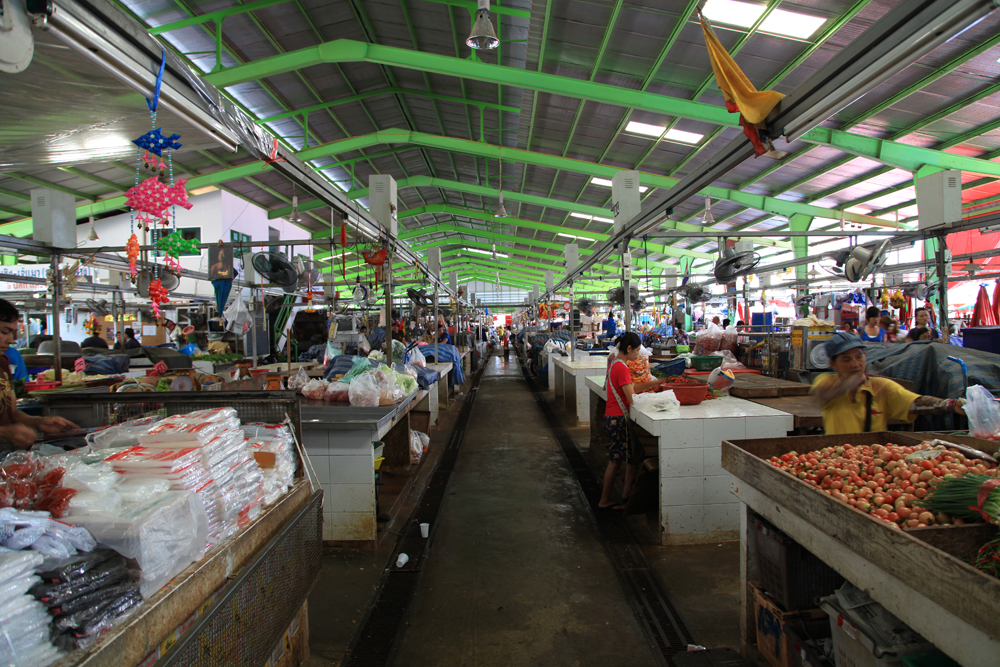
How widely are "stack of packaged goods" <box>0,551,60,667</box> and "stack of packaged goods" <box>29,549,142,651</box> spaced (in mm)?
23

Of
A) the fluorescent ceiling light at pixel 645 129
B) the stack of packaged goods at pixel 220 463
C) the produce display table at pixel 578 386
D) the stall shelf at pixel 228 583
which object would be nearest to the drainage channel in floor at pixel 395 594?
the stall shelf at pixel 228 583

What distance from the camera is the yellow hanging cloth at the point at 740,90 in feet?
9.00

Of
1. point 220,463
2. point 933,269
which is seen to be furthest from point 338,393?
point 933,269

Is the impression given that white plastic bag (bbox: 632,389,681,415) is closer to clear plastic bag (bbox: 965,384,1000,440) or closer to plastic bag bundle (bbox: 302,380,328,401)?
clear plastic bag (bbox: 965,384,1000,440)

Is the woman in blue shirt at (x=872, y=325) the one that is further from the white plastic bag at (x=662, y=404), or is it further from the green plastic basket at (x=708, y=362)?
the white plastic bag at (x=662, y=404)

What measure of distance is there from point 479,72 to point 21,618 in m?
8.09

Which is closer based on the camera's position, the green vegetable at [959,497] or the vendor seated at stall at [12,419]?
the green vegetable at [959,497]

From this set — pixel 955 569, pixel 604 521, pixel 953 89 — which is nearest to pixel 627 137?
pixel 953 89

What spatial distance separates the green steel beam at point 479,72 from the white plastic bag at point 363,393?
18.0ft

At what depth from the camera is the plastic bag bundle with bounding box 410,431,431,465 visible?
5625 mm

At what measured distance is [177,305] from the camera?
1187 centimetres

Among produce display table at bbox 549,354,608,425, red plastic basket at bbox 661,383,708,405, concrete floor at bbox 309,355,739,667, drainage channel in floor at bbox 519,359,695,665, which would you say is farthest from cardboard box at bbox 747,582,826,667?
produce display table at bbox 549,354,608,425

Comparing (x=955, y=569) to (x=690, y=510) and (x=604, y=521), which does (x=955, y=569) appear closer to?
(x=690, y=510)

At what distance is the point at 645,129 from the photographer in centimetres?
901
